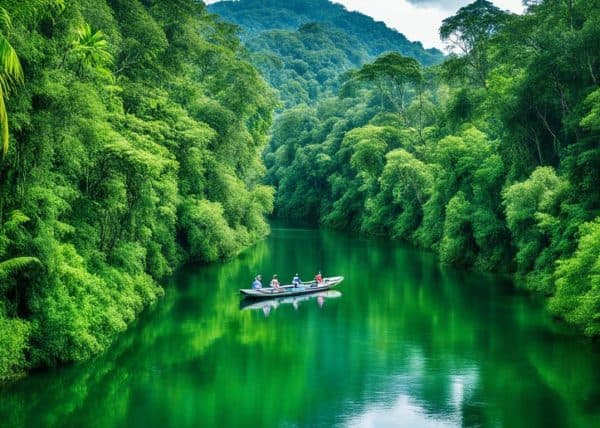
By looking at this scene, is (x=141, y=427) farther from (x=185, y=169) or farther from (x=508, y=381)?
(x=185, y=169)

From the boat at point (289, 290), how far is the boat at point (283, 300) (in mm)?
189

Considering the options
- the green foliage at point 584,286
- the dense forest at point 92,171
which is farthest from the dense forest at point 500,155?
the dense forest at point 92,171

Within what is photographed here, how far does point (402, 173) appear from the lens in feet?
212

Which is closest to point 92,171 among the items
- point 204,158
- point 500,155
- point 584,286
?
point 204,158

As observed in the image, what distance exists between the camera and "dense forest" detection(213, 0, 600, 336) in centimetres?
3175

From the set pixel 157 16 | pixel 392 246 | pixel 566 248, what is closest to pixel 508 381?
pixel 566 248

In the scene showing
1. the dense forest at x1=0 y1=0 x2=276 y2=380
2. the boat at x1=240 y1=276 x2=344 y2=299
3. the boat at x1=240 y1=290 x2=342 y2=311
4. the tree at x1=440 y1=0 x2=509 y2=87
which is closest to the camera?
the dense forest at x1=0 y1=0 x2=276 y2=380

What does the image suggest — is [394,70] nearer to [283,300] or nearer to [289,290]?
[289,290]

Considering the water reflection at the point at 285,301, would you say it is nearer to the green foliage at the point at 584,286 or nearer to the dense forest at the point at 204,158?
the dense forest at the point at 204,158

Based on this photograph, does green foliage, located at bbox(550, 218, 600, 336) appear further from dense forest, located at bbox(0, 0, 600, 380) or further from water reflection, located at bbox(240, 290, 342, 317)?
water reflection, located at bbox(240, 290, 342, 317)

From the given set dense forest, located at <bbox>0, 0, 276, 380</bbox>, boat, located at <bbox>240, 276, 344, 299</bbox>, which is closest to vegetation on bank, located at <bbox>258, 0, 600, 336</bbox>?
boat, located at <bbox>240, 276, 344, 299</bbox>

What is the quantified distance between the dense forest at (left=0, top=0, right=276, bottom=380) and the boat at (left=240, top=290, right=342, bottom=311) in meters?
4.89

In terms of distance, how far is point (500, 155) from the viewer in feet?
145

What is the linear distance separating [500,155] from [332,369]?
25070mm
